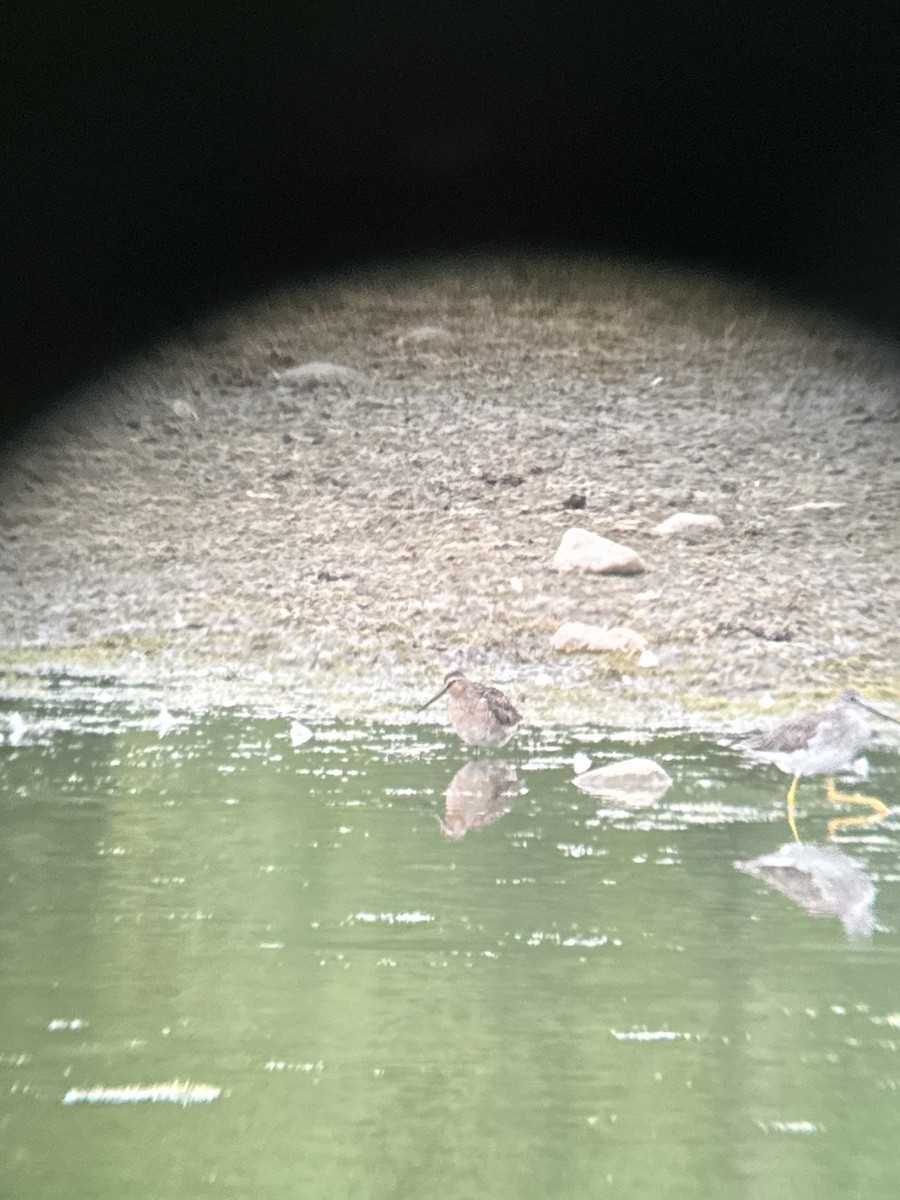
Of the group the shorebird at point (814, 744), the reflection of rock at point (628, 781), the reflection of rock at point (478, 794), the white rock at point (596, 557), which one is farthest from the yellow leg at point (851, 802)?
the white rock at point (596, 557)

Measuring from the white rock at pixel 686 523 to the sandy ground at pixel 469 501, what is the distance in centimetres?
2

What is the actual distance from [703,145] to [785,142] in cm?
15

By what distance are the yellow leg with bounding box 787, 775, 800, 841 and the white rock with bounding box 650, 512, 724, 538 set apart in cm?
58

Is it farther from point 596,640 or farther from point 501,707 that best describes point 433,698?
point 596,640

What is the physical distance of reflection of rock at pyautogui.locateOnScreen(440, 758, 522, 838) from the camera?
158 cm

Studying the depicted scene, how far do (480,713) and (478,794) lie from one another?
0.24m

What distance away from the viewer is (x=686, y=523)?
7.27 ft

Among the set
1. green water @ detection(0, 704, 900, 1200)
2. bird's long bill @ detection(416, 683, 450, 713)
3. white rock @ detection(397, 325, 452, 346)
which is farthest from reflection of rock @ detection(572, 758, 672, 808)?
white rock @ detection(397, 325, 452, 346)

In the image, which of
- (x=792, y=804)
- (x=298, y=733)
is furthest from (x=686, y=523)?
(x=298, y=733)

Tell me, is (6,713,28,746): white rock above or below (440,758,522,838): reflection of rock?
above

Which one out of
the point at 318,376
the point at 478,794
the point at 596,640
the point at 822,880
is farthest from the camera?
the point at 318,376

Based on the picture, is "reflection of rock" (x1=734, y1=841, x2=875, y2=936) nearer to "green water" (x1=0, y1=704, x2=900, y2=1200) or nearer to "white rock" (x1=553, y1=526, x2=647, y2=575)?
"green water" (x1=0, y1=704, x2=900, y2=1200)

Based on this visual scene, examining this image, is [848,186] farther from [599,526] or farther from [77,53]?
[77,53]

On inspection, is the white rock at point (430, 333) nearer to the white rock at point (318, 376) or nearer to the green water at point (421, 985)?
the white rock at point (318, 376)
